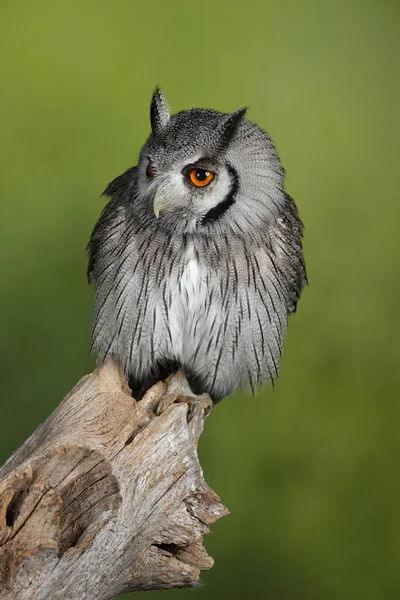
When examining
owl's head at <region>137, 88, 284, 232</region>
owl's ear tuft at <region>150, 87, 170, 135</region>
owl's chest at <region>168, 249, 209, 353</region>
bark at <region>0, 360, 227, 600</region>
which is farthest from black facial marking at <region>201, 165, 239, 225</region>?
bark at <region>0, 360, 227, 600</region>

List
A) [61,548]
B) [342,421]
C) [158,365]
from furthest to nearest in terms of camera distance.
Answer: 1. [342,421]
2. [158,365]
3. [61,548]

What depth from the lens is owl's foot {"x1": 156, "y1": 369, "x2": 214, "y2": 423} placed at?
1.97 metres

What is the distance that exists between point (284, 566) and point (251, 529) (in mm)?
187

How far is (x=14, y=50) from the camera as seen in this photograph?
271cm

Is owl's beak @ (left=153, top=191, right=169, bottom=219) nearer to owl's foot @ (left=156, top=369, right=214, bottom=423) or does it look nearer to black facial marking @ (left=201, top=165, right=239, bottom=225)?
black facial marking @ (left=201, top=165, right=239, bottom=225)

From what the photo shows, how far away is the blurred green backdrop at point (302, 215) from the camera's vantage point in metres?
2.73

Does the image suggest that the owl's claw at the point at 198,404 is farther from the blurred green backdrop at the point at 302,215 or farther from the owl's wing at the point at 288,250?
the blurred green backdrop at the point at 302,215

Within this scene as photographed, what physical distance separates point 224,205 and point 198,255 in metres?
0.16

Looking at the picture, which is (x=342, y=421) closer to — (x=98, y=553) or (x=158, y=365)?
(x=158, y=365)

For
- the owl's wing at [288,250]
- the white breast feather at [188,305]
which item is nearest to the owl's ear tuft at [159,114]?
the white breast feather at [188,305]

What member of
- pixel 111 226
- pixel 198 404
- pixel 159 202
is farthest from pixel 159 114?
pixel 198 404

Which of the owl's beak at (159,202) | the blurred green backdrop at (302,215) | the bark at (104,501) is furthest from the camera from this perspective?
the blurred green backdrop at (302,215)

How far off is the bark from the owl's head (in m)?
0.46

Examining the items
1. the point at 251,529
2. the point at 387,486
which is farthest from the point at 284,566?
the point at 387,486
